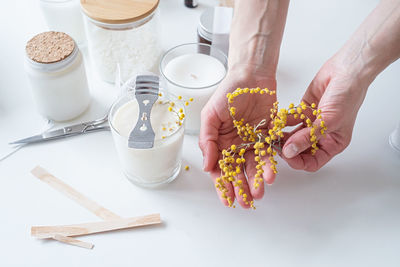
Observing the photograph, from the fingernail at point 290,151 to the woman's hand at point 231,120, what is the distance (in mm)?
46

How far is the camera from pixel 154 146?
766 millimetres

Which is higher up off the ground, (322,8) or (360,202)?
(322,8)

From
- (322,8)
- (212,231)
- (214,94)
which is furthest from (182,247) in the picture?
(322,8)

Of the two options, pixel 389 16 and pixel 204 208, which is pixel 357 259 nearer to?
pixel 204 208

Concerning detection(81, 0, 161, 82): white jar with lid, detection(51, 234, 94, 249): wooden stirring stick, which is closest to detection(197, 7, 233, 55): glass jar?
detection(81, 0, 161, 82): white jar with lid

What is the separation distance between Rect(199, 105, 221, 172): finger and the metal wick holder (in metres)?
0.11

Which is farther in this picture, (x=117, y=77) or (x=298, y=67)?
(x=298, y=67)

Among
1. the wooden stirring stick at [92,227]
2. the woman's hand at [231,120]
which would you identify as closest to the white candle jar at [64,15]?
the woman's hand at [231,120]

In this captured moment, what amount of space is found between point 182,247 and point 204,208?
10 cm

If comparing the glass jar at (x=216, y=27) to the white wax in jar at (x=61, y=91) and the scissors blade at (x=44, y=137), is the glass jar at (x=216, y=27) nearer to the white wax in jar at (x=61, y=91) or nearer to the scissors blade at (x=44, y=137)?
the white wax in jar at (x=61, y=91)

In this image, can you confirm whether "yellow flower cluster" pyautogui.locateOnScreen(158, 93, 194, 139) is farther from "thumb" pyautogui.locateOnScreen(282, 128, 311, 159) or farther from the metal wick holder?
"thumb" pyautogui.locateOnScreen(282, 128, 311, 159)

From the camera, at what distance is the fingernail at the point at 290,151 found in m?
0.79

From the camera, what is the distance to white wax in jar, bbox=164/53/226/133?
90 centimetres

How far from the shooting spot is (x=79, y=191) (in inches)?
33.5
